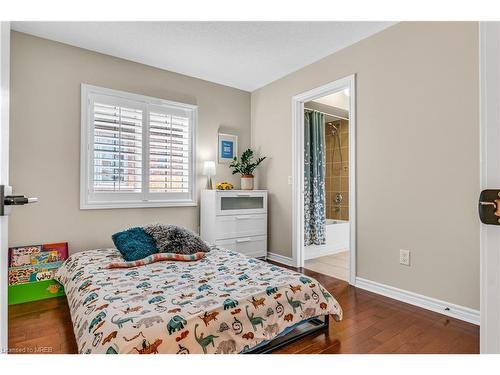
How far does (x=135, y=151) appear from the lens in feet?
11.1

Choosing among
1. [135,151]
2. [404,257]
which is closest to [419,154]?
[404,257]

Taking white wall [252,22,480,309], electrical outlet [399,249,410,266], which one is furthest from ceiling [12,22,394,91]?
electrical outlet [399,249,410,266]

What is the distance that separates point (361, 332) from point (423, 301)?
83cm

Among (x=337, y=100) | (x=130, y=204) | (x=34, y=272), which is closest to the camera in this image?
(x=34, y=272)

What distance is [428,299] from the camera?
2.40 metres

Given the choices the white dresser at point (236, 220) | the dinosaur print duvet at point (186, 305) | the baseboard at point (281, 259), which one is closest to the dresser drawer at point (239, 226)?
the white dresser at point (236, 220)

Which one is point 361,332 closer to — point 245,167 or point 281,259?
point 281,259

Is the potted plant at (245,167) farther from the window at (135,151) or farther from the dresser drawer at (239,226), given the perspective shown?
the window at (135,151)

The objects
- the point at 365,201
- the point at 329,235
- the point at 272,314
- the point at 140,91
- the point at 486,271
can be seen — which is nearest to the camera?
the point at 486,271

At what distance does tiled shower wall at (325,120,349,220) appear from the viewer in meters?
5.57

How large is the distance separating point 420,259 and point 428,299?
325mm

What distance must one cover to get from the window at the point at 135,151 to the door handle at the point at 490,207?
3319 millimetres
